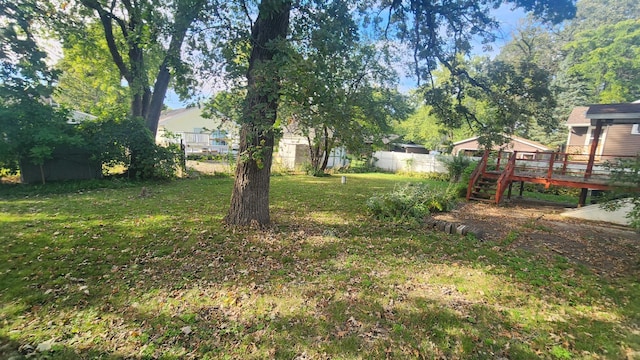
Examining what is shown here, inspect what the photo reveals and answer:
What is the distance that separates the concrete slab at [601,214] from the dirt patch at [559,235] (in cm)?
33

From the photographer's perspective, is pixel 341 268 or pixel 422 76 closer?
pixel 341 268

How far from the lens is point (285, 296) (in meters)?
3.13

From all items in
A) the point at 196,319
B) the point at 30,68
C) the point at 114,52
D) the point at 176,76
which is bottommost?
the point at 196,319

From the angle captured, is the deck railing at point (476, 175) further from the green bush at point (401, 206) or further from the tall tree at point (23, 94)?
the tall tree at point (23, 94)

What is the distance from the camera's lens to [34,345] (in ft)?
7.32

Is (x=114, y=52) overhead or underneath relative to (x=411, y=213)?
overhead

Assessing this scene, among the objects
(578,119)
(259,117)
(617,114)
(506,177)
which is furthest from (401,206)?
(578,119)

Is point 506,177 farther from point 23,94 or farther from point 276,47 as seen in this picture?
point 23,94

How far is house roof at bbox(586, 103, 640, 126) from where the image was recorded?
26.6ft

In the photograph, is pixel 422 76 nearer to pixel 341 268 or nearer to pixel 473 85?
pixel 473 85

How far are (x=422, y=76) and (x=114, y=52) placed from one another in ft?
39.8

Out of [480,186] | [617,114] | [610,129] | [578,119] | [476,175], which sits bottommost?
[480,186]

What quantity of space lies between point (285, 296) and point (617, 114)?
1170 cm

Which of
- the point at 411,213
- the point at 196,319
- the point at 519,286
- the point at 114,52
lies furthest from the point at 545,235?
the point at 114,52
